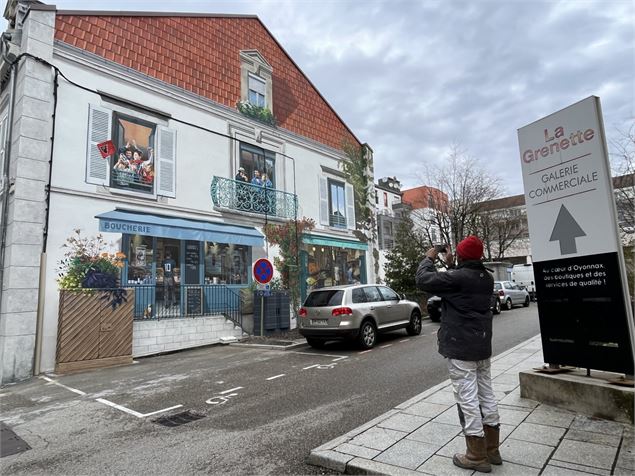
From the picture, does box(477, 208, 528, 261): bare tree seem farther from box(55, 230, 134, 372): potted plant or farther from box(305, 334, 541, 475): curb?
box(305, 334, 541, 475): curb

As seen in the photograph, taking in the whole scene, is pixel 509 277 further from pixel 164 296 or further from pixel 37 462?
pixel 37 462

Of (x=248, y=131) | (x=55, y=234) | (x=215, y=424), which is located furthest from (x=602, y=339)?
(x=248, y=131)

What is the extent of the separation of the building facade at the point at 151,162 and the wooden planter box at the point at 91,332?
23.7 inches

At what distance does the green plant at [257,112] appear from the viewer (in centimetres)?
1521

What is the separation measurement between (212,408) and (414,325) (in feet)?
25.5

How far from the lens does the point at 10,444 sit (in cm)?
475

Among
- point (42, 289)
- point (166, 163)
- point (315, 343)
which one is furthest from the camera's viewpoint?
point (166, 163)

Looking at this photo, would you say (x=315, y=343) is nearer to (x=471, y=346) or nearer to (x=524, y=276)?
(x=471, y=346)

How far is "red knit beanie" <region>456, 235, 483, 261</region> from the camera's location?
11.9 feet

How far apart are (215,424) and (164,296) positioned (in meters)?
7.54

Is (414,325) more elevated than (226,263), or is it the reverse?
(226,263)

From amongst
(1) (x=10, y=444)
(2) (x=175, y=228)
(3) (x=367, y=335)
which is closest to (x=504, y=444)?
(1) (x=10, y=444)

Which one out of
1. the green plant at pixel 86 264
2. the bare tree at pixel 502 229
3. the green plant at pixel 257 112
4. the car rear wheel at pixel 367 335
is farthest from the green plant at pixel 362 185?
the bare tree at pixel 502 229

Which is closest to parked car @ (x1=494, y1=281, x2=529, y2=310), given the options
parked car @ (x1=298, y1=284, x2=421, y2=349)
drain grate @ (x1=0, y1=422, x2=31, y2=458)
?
parked car @ (x1=298, y1=284, x2=421, y2=349)
